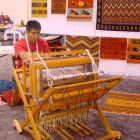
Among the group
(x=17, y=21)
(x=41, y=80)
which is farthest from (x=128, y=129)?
(x=17, y=21)

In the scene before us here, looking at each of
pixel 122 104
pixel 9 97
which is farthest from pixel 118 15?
pixel 9 97

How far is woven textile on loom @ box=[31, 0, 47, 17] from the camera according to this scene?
4645 millimetres

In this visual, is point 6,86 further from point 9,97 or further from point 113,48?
point 113,48

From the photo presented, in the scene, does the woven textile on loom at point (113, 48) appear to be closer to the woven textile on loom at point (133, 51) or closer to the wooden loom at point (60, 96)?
the woven textile on loom at point (133, 51)

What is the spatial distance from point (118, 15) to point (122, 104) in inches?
79.1

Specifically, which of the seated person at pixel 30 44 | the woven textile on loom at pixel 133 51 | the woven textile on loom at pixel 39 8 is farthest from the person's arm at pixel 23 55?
the woven textile on loom at pixel 133 51

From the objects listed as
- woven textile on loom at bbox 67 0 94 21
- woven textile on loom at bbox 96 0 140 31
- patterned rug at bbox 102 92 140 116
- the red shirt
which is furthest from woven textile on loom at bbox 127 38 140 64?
the red shirt

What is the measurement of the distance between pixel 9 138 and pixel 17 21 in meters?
9.74

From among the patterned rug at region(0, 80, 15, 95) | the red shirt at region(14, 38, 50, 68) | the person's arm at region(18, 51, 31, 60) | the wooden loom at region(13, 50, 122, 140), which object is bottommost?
the patterned rug at region(0, 80, 15, 95)

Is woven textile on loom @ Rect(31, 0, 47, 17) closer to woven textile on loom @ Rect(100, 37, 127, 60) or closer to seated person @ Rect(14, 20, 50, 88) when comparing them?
woven textile on loom @ Rect(100, 37, 127, 60)

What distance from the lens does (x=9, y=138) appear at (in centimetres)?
212

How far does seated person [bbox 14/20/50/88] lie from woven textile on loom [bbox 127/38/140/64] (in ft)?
7.52

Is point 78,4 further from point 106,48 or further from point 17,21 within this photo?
point 17,21

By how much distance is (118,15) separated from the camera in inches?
169
